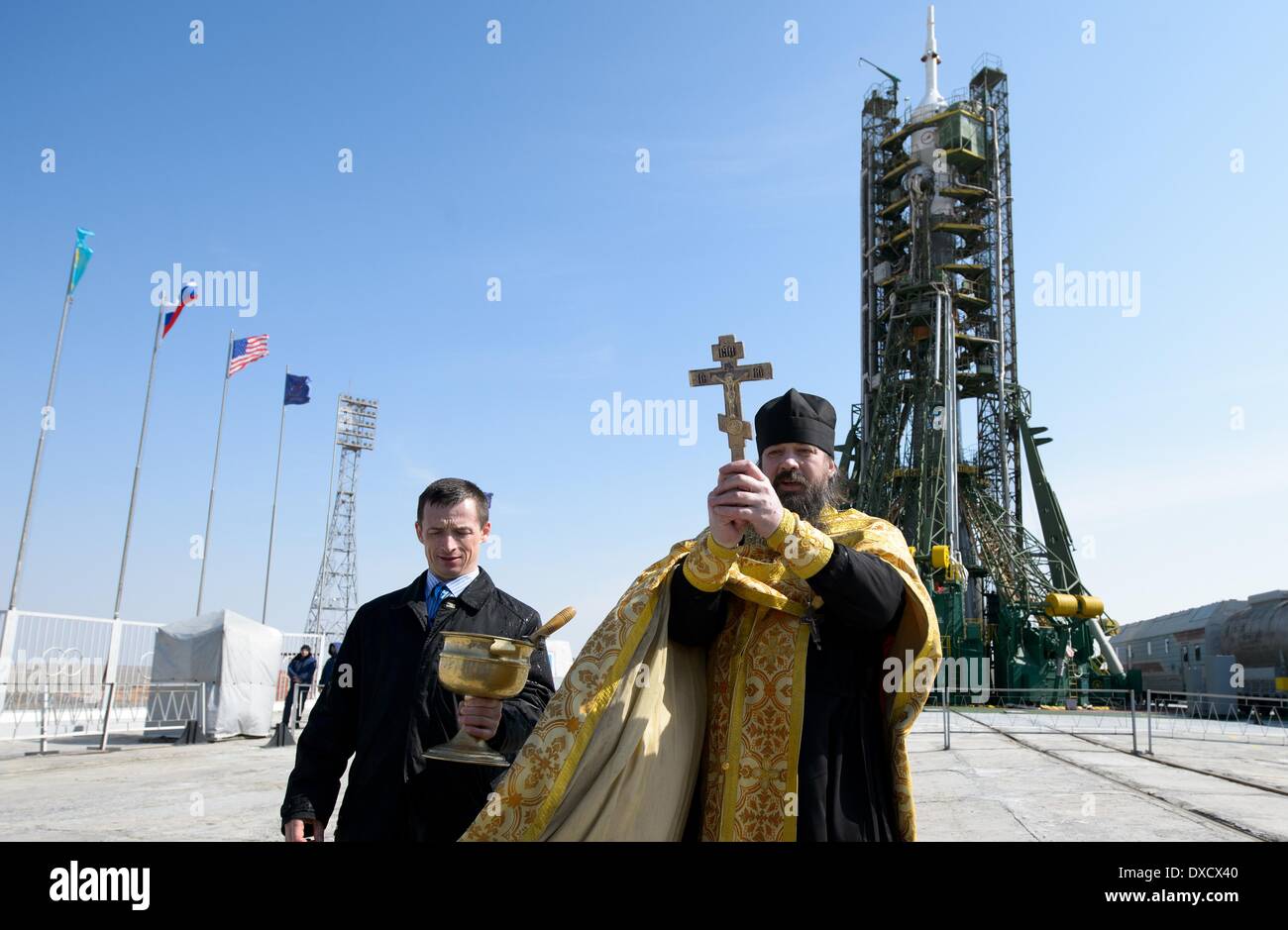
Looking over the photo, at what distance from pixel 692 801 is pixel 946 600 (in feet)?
101

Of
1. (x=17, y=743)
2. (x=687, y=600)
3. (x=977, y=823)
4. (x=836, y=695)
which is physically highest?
(x=687, y=600)

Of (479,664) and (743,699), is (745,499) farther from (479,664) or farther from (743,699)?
(479,664)

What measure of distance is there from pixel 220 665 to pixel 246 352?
13.8 m

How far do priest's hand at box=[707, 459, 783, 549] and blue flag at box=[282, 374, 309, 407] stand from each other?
33115 millimetres

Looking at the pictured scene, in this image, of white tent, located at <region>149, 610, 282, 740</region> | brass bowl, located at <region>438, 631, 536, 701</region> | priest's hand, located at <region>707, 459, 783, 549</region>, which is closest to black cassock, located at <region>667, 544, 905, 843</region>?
priest's hand, located at <region>707, 459, 783, 549</region>

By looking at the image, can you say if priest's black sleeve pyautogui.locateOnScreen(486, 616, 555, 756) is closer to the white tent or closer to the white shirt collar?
the white shirt collar

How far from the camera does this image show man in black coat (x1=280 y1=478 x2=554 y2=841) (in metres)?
3.06

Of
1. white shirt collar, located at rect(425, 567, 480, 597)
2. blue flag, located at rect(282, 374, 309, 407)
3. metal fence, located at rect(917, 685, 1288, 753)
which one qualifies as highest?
blue flag, located at rect(282, 374, 309, 407)

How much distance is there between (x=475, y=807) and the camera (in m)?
3.14
